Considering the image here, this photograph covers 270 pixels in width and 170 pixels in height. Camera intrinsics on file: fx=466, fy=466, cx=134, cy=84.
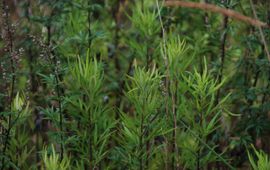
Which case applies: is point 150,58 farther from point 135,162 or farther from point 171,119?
point 135,162

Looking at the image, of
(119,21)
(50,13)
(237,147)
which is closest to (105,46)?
(119,21)

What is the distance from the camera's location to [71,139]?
1938 mm

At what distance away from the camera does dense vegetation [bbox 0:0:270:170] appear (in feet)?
6.32

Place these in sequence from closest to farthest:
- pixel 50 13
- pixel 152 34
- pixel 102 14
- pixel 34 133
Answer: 1. pixel 152 34
2. pixel 50 13
3. pixel 34 133
4. pixel 102 14

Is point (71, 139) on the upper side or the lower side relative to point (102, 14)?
lower

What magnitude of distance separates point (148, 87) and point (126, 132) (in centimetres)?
21

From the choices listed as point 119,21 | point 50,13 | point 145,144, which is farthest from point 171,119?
point 119,21

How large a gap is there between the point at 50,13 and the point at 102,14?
0.67 m

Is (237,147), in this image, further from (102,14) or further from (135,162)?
(102,14)

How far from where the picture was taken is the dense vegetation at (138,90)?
1928 mm

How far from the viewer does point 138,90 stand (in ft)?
6.46

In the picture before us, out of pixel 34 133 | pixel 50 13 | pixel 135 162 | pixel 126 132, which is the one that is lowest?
pixel 34 133

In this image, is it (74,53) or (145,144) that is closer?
(145,144)

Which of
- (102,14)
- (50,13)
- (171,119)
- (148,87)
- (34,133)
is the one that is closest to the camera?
(148,87)
